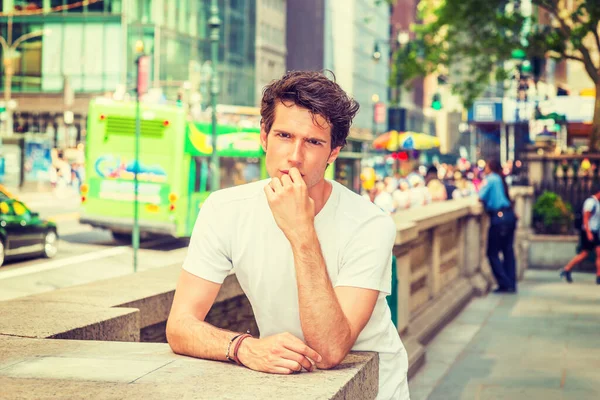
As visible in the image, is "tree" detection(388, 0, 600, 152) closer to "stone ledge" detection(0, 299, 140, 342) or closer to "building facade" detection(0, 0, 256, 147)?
"stone ledge" detection(0, 299, 140, 342)

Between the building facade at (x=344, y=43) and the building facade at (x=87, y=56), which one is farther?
the building facade at (x=344, y=43)

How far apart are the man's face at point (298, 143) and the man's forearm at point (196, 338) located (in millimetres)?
474

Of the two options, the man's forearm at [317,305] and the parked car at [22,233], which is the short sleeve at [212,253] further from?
the parked car at [22,233]

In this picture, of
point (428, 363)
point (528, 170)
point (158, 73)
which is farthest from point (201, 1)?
point (428, 363)

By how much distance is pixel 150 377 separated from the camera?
109 inches

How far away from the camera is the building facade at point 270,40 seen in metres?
79.4

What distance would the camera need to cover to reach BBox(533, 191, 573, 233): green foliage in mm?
20312

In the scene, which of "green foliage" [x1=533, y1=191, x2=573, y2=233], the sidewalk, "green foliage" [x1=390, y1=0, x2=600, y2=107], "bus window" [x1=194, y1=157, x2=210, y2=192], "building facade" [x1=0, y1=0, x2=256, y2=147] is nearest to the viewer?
the sidewalk

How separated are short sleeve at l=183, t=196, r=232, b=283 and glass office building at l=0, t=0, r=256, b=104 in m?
44.2

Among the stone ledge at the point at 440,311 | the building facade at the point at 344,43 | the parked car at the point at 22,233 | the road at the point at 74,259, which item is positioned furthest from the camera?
the building facade at the point at 344,43

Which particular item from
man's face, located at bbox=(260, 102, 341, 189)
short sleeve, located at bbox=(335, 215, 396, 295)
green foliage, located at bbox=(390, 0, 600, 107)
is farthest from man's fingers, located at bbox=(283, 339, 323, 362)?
green foliage, located at bbox=(390, 0, 600, 107)

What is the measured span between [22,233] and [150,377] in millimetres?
Result: 13147

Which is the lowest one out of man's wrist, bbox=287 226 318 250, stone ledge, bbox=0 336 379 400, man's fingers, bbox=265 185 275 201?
stone ledge, bbox=0 336 379 400

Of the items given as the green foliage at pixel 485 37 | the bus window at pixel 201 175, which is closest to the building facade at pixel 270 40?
the green foliage at pixel 485 37
